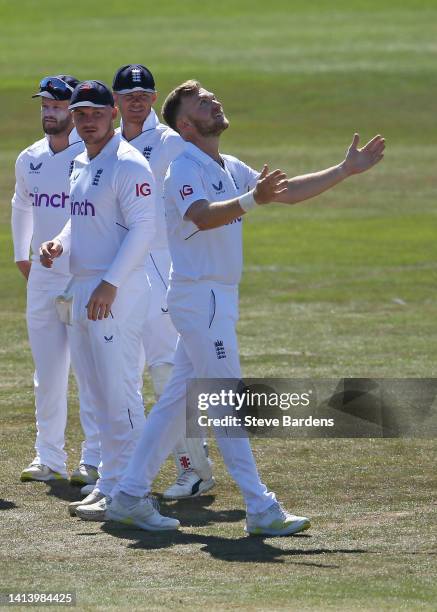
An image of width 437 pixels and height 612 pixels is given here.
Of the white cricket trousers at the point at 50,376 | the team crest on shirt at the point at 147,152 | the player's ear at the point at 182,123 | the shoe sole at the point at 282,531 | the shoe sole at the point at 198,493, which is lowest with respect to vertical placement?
the shoe sole at the point at 198,493

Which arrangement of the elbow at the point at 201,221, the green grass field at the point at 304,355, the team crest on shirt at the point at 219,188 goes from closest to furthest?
the green grass field at the point at 304,355
the elbow at the point at 201,221
the team crest on shirt at the point at 219,188

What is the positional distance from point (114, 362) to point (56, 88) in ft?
6.66

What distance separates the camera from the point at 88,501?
8375 mm

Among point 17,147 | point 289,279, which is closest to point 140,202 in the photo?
point 289,279

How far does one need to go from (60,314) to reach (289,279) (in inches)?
392

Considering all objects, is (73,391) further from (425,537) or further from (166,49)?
(166,49)

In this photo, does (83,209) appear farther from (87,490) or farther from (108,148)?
(87,490)

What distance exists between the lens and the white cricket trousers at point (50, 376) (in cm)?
949

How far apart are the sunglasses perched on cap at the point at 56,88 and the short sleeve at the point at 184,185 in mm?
1787

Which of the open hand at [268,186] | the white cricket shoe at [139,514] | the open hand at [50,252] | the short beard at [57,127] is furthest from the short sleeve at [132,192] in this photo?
the white cricket shoe at [139,514]

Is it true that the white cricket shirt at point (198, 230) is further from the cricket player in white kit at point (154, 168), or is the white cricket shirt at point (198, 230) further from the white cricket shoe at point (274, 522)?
the cricket player in white kit at point (154, 168)

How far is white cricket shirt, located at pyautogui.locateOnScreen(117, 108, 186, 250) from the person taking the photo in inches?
374

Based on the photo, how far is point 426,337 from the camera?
14344 mm

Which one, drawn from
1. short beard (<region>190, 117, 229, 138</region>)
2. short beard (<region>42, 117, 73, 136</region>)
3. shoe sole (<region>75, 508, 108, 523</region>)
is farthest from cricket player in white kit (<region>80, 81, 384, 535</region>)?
short beard (<region>42, 117, 73, 136</region>)
